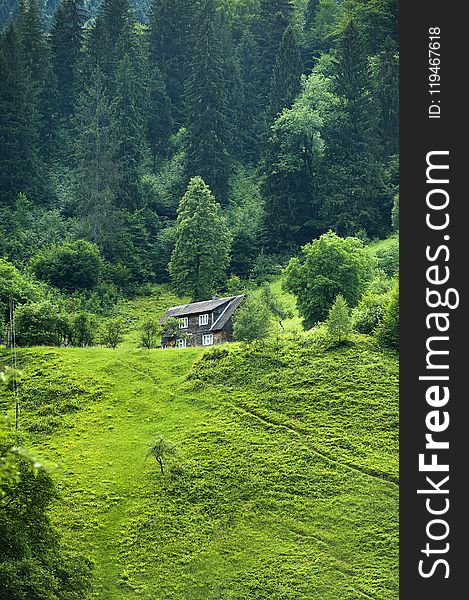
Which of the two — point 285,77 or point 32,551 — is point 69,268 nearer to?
point 285,77

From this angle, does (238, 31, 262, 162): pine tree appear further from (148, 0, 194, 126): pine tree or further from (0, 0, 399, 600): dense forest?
(148, 0, 194, 126): pine tree

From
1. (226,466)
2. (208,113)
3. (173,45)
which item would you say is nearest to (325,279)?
(226,466)

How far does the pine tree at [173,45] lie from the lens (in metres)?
124

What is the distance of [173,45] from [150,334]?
56.7 metres

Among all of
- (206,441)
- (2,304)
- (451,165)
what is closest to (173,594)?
(206,441)

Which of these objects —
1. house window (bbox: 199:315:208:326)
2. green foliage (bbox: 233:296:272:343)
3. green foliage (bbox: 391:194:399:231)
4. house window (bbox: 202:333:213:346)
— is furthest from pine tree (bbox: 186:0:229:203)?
green foliage (bbox: 233:296:272:343)

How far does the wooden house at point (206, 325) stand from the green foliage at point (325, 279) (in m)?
4.47

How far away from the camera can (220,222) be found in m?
95.0

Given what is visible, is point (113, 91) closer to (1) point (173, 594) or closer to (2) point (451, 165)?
(1) point (173, 594)

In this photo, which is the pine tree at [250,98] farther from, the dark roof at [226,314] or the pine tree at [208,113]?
the dark roof at [226,314]

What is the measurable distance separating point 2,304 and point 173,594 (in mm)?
37096

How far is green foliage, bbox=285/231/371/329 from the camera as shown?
7712 cm

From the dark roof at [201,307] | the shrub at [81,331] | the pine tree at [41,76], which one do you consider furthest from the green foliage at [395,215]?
the pine tree at [41,76]

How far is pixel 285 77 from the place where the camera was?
118062 millimetres
